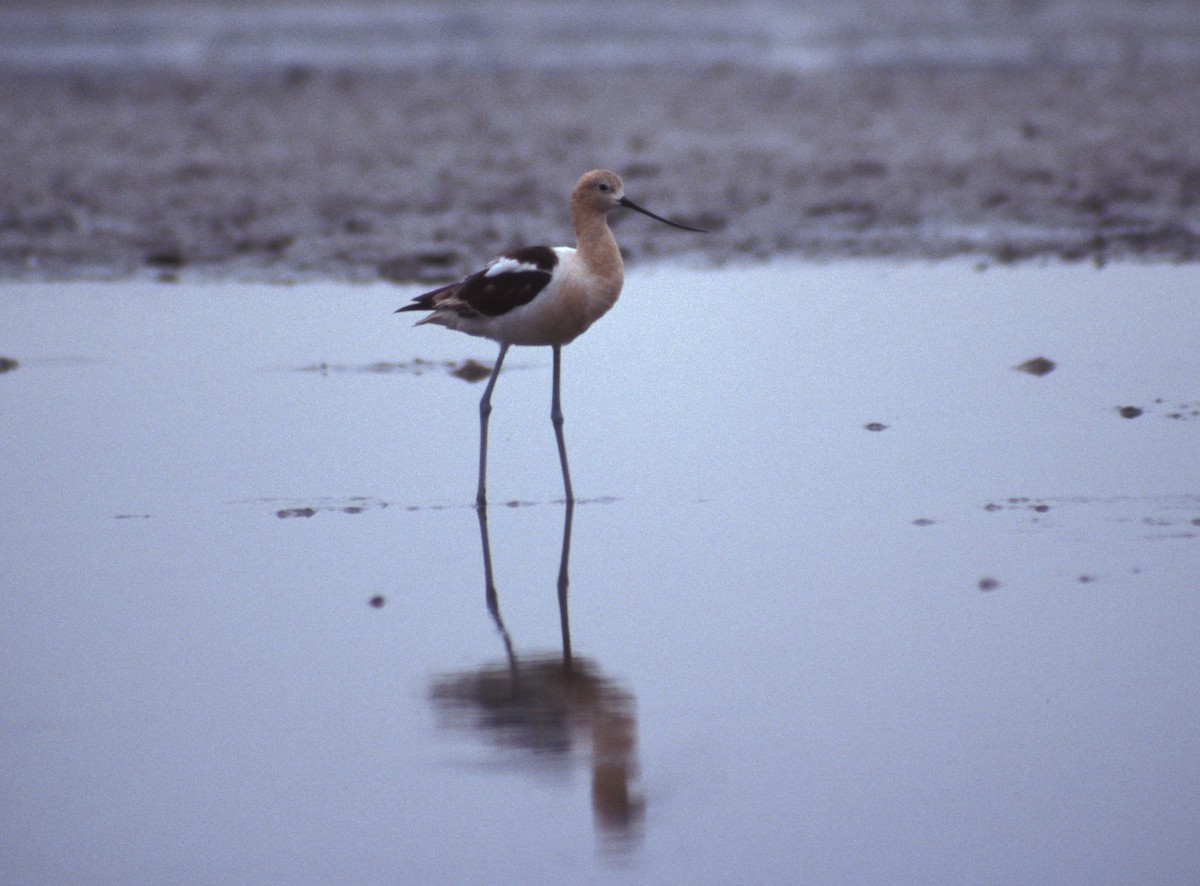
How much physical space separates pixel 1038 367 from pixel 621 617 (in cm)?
356

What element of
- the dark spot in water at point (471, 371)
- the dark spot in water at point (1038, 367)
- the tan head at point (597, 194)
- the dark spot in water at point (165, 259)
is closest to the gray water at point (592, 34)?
the dark spot in water at point (165, 259)

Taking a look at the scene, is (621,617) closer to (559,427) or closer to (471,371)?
(559,427)

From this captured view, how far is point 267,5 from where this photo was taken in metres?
39.8

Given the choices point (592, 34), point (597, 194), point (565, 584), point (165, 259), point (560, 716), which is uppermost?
point (592, 34)

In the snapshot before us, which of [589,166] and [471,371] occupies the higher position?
[589,166]

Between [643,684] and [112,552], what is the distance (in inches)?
81.7

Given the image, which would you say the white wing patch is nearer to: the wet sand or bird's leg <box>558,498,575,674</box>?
bird's leg <box>558,498,575,674</box>

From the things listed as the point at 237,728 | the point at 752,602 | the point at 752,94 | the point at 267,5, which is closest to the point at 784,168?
the point at 752,94

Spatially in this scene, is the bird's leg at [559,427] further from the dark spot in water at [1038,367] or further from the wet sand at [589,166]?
the wet sand at [589,166]

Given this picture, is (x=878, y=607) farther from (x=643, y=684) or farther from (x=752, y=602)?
(x=643, y=684)

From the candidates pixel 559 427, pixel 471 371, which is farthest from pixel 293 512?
pixel 471 371

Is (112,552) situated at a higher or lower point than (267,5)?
lower

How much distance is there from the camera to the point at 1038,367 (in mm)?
7898

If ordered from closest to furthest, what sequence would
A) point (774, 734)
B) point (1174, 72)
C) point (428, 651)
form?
point (774, 734) < point (428, 651) < point (1174, 72)
